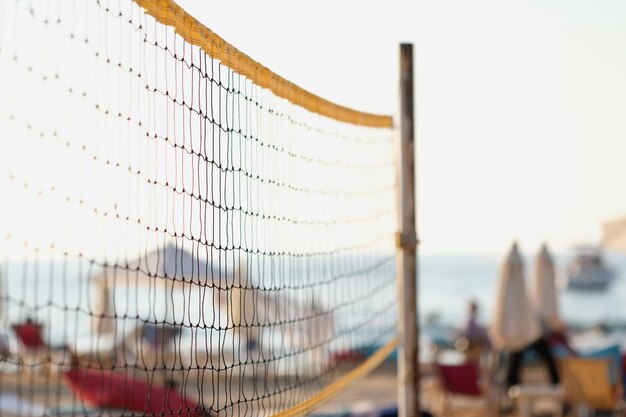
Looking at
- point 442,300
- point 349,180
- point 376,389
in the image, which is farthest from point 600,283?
point 349,180

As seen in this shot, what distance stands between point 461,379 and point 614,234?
6.05m

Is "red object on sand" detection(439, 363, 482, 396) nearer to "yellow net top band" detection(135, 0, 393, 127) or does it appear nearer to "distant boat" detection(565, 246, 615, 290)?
"yellow net top band" detection(135, 0, 393, 127)

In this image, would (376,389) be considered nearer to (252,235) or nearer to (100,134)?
(252,235)

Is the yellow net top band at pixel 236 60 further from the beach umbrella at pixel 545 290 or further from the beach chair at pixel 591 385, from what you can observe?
the beach umbrella at pixel 545 290

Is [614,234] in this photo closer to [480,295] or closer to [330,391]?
[330,391]

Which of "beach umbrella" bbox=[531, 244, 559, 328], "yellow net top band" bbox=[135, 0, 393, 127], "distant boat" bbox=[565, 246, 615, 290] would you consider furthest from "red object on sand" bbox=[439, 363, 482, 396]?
"distant boat" bbox=[565, 246, 615, 290]

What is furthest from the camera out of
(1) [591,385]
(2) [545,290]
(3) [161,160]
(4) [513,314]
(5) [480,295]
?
(5) [480,295]

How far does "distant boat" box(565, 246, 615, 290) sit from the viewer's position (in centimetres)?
8144

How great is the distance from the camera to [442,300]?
7275cm

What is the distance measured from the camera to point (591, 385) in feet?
35.2

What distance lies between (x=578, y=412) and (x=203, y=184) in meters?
7.16

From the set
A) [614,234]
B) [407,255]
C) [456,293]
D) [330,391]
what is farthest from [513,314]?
[456,293]

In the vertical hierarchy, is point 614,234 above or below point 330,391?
above

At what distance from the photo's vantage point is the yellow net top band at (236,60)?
157 inches
